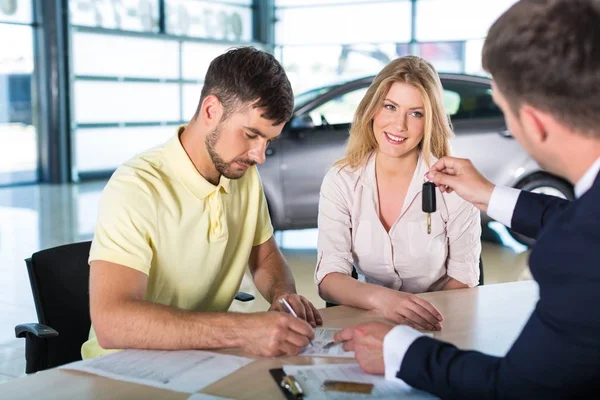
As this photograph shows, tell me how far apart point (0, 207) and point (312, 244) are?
407 cm

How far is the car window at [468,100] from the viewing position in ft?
21.6

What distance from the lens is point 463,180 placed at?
2.39m

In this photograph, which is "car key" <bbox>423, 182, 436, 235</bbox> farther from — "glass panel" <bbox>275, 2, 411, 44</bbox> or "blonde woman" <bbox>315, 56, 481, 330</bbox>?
"glass panel" <bbox>275, 2, 411, 44</bbox>

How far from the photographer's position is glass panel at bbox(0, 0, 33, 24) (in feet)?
34.5

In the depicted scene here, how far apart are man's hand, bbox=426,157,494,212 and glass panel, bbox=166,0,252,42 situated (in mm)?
11058

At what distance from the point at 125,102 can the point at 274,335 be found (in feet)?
35.5

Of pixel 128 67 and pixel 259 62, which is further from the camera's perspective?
pixel 128 67

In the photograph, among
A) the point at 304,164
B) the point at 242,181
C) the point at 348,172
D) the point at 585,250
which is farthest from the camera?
the point at 304,164

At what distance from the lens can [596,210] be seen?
128cm

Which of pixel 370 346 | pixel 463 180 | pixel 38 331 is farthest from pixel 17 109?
pixel 370 346

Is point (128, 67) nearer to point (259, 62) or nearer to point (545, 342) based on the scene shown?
point (259, 62)

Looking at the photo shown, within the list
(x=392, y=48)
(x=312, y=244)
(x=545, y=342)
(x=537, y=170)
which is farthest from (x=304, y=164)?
(x=392, y=48)

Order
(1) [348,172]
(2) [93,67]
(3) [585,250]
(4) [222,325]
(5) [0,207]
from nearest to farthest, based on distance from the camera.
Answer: (3) [585,250], (4) [222,325], (1) [348,172], (5) [0,207], (2) [93,67]

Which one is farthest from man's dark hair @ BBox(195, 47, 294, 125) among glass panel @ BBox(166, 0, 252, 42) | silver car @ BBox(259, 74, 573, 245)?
glass panel @ BBox(166, 0, 252, 42)
